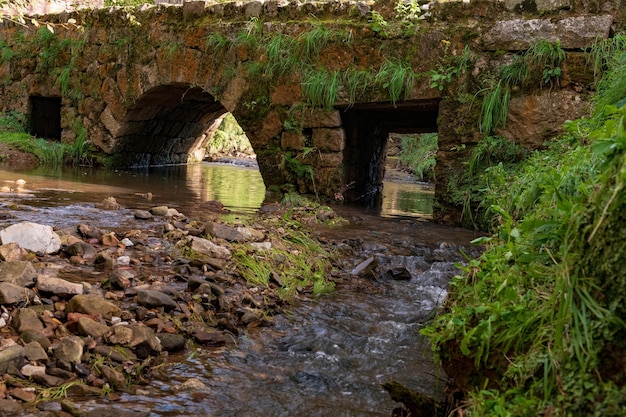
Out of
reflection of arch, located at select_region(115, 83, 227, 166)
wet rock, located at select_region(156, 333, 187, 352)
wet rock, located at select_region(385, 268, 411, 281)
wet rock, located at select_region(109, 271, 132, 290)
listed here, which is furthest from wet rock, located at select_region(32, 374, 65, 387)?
reflection of arch, located at select_region(115, 83, 227, 166)

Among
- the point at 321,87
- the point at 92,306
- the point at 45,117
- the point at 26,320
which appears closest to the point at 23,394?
the point at 26,320

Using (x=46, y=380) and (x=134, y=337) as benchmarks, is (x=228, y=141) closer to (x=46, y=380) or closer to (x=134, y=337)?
(x=134, y=337)

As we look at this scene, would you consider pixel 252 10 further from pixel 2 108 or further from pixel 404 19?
pixel 2 108

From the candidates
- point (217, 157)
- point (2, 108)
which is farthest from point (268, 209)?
point (217, 157)

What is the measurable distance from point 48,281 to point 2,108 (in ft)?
30.0

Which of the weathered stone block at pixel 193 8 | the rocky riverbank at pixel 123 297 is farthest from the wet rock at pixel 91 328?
the weathered stone block at pixel 193 8

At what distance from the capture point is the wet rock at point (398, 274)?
3.93 m

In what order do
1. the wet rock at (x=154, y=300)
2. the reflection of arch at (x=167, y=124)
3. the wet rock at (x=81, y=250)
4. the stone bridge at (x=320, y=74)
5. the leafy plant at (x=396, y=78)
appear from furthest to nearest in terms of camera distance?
the reflection of arch at (x=167, y=124), the leafy plant at (x=396, y=78), the stone bridge at (x=320, y=74), the wet rock at (x=81, y=250), the wet rock at (x=154, y=300)

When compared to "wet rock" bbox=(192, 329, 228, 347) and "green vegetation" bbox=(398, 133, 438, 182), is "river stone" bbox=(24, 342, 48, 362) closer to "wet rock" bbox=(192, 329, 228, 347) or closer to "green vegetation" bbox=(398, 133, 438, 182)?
"wet rock" bbox=(192, 329, 228, 347)

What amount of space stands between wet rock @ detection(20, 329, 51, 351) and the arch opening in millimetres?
4947

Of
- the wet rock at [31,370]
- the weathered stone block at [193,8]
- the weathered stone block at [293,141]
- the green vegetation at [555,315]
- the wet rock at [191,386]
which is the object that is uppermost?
the weathered stone block at [193,8]

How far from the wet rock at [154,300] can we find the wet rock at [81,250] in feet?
2.56

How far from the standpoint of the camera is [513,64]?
5801mm

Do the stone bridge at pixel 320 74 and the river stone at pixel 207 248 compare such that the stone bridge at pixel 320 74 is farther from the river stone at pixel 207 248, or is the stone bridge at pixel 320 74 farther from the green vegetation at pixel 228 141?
the green vegetation at pixel 228 141
